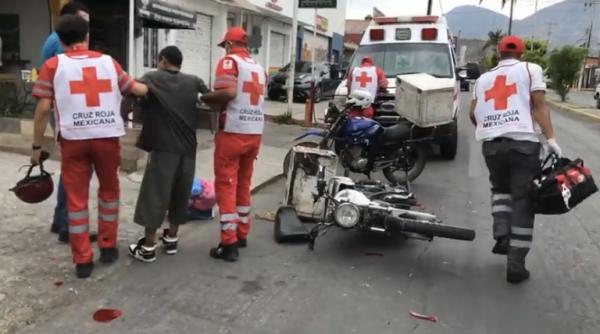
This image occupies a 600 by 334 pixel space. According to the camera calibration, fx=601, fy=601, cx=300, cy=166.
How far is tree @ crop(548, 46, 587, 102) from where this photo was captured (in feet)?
97.9

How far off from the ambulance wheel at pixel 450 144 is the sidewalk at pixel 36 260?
5.29 metres

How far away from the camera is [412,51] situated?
37.0 ft

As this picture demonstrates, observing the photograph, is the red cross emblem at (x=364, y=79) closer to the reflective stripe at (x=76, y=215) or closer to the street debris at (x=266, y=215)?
the street debris at (x=266, y=215)

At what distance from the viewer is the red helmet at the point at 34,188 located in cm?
457

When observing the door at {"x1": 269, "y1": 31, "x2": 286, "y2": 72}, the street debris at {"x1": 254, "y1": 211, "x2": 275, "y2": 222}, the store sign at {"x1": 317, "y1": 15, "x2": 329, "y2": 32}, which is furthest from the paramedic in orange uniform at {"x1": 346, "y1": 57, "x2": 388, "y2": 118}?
the store sign at {"x1": 317, "y1": 15, "x2": 329, "y2": 32}

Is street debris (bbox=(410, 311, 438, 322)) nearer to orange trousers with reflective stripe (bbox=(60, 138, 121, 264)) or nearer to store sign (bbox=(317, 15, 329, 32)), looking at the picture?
orange trousers with reflective stripe (bbox=(60, 138, 121, 264))

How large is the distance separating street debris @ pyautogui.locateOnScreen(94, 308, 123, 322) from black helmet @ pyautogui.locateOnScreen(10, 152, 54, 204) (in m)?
1.19

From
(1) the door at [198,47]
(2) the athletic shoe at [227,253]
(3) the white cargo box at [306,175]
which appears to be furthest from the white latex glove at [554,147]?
(1) the door at [198,47]

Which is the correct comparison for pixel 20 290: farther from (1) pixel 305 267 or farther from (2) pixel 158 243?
(1) pixel 305 267

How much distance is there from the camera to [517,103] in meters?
4.89

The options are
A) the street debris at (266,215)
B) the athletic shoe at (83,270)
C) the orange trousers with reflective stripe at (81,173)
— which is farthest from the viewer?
the street debris at (266,215)

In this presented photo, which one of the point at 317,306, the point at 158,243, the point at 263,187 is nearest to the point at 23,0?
the point at 263,187

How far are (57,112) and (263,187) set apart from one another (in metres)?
3.99

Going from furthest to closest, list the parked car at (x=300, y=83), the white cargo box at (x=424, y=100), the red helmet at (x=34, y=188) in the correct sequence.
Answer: the parked car at (x=300, y=83)
the white cargo box at (x=424, y=100)
the red helmet at (x=34, y=188)
